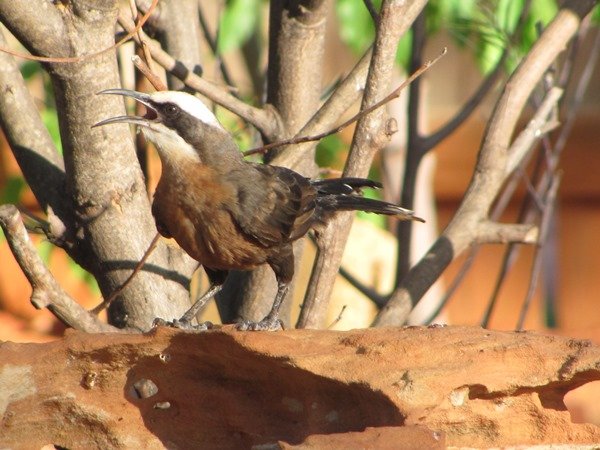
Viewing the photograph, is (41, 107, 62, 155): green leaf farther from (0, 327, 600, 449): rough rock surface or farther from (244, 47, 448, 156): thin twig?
(0, 327, 600, 449): rough rock surface

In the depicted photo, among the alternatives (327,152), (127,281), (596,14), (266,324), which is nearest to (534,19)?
(596,14)

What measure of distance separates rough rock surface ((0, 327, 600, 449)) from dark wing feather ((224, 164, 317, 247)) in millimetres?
1144

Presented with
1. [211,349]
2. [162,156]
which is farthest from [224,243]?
[211,349]

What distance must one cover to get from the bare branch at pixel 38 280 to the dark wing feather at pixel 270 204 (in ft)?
2.69

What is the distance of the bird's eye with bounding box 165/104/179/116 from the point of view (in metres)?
3.38

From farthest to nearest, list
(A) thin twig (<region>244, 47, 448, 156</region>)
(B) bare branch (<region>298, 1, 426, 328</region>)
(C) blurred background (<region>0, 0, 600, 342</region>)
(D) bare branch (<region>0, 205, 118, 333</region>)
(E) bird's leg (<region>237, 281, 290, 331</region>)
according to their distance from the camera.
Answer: (C) blurred background (<region>0, 0, 600, 342</region>) < (E) bird's leg (<region>237, 281, 290, 331</region>) < (B) bare branch (<region>298, 1, 426, 328</region>) < (A) thin twig (<region>244, 47, 448, 156</region>) < (D) bare branch (<region>0, 205, 118, 333</region>)

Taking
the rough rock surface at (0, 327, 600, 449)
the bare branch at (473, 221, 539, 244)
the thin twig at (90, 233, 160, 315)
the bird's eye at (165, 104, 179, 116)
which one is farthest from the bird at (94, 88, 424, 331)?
the rough rock surface at (0, 327, 600, 449)

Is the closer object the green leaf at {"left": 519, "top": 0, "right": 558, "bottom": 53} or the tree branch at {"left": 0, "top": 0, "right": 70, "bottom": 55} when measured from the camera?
the tree branch at {"left": 0, "top": 0, "right": 70, "bottom": 55}

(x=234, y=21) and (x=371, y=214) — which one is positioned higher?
(x=234, y=21)

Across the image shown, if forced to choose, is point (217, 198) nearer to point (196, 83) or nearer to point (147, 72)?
point (196, 83)

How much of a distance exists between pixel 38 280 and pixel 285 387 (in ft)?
2.55

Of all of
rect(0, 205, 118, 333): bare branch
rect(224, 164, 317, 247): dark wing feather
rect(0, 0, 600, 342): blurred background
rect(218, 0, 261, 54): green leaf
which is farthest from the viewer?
rect(0, 0, 600, 342): blurred background

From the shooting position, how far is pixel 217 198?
3545mm

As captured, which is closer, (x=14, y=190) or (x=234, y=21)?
(x=234, y=21)
